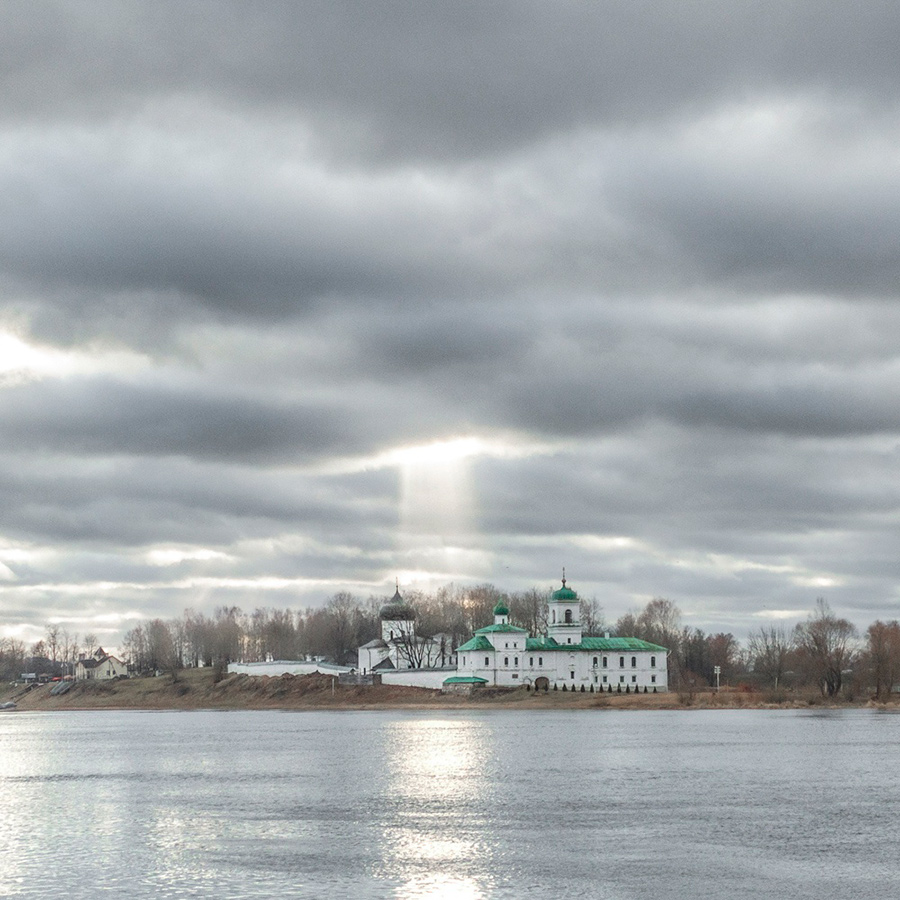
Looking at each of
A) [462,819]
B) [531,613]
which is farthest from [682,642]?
[462,819]

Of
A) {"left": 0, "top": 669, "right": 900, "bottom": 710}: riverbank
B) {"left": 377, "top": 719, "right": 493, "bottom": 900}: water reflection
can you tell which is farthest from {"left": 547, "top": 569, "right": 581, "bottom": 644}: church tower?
{"left": 377, "top": 719, "right": 493, "bottom": 900}: water reflection

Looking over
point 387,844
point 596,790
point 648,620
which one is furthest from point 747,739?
point 648,620

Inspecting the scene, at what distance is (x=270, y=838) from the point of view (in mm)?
36344

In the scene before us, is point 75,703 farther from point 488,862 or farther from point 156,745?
point 488,862

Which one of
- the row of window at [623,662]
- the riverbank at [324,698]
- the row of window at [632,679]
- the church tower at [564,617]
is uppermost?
the church tower at [564,617]

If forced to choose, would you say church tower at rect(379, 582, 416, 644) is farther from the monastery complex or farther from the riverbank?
the riverbank

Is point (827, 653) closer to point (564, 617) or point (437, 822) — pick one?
point (564, 617)

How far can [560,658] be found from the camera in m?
144

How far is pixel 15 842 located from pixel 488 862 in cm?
1360

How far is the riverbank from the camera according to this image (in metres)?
129

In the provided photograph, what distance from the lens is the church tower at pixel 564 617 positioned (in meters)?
144

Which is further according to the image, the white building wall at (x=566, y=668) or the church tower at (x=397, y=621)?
the church tower at (x=397, y=621)

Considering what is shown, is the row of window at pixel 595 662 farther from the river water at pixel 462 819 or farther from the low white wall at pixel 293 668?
the river water at pixel 462 819

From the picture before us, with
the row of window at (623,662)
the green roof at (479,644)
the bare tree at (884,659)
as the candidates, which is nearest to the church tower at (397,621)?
the green roof at (479,644)
